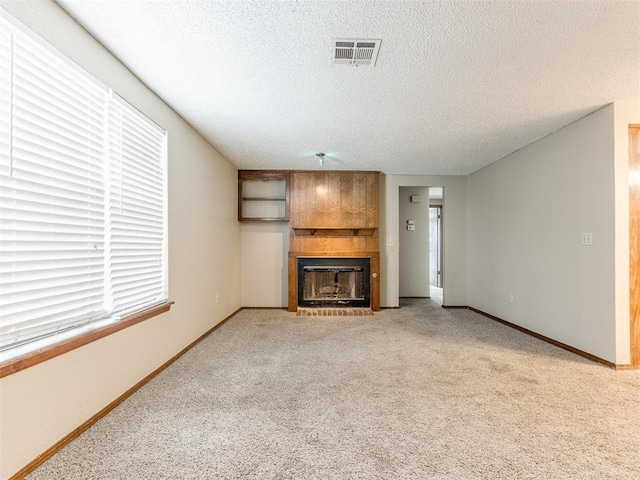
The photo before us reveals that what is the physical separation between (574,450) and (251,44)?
2932mm

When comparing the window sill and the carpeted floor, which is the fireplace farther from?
the window sill

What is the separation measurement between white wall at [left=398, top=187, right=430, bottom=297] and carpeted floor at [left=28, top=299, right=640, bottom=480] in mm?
3424

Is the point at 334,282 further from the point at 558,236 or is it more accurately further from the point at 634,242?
the point at 634,242

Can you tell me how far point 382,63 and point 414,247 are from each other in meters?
5.14

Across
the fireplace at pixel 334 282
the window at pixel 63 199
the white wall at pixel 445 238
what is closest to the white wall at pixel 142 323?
the window at pixel 63 199

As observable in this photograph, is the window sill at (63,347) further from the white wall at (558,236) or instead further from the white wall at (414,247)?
the white wall at (414,247)

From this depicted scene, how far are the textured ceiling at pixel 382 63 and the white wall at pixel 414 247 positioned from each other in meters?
3.13

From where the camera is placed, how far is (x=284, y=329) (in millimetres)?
4184

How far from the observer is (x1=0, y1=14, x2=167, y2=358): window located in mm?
1410

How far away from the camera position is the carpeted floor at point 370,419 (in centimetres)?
151

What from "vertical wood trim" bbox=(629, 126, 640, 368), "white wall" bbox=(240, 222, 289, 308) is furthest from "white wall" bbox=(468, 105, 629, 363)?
"white wall" bbox=(240, 222, 289, 308)

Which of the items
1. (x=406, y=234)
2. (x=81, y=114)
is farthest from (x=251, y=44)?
(x=406, y=234)

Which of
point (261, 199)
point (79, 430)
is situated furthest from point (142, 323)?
point (261, 199)

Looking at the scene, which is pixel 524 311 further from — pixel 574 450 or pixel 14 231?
pixel 14 231
